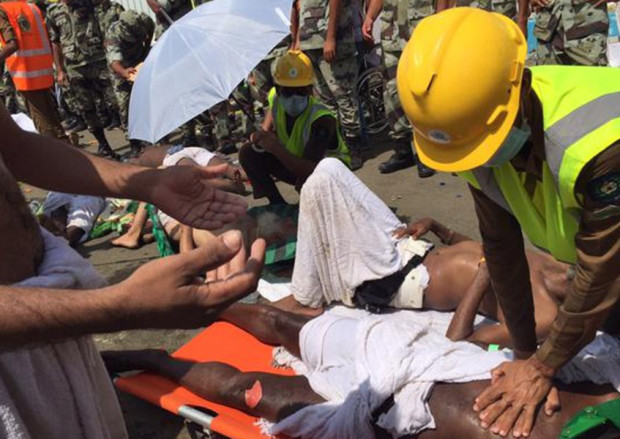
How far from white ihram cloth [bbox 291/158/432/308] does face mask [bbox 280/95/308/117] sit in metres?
1.10

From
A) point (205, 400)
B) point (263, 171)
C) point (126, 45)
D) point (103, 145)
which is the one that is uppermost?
point (126, 45)

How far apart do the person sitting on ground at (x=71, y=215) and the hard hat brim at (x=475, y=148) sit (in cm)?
390

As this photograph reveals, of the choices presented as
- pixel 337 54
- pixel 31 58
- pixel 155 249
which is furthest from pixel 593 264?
pixel 31 58

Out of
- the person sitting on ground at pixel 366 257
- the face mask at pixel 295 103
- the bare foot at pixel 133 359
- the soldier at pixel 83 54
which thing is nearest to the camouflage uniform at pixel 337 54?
the face mask at pixel 295 103

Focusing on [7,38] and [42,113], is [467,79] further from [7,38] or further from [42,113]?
[7,38]

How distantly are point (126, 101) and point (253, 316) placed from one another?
194 inches

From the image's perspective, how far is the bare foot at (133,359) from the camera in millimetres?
2889

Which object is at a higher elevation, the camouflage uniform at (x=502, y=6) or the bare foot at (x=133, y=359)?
the camouflage uniform at (x=502, y=6)

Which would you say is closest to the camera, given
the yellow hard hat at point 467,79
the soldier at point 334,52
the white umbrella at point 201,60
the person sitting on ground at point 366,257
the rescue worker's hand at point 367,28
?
the yellow hard hat at point 467,79

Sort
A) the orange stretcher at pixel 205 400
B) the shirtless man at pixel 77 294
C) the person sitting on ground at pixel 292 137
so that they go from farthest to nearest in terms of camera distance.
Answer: the person sitting on ground at pixel 292 137 → the orange stretcher at pixel 205 400 → the shirtless man at pixel 77 294

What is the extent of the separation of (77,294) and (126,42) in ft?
20.7

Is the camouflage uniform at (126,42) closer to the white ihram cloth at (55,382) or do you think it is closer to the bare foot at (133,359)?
the bare foot at (133,359)

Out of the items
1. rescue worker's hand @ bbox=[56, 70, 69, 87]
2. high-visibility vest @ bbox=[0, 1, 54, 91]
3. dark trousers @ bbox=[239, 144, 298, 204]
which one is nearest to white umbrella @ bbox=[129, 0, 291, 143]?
dark trousers @ bbox=[239, 144, 298, 204]

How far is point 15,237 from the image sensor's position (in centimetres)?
132
